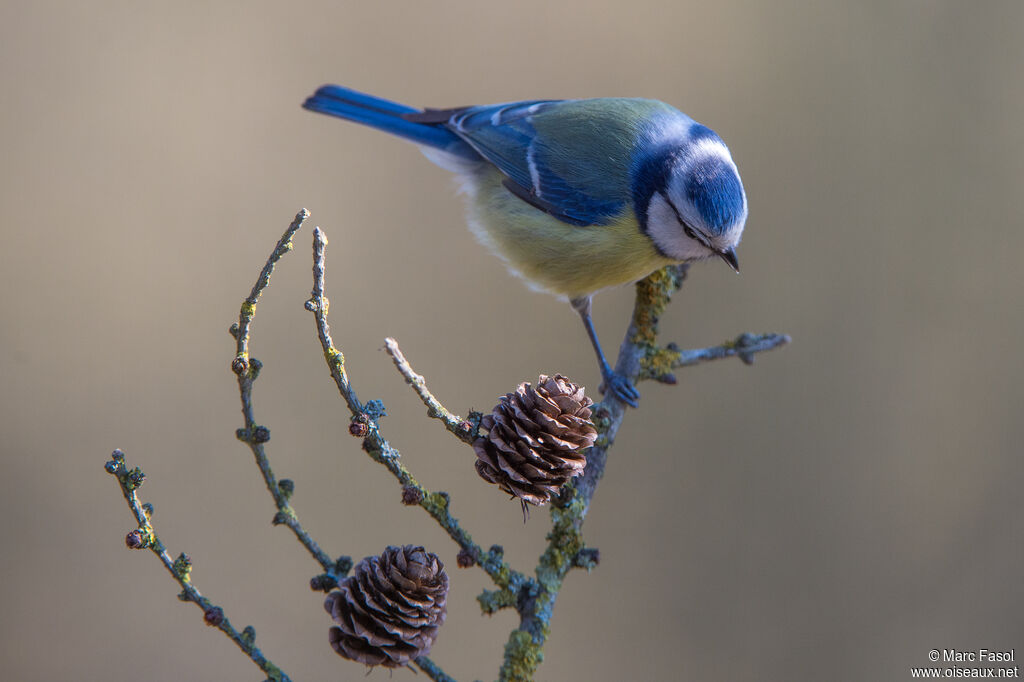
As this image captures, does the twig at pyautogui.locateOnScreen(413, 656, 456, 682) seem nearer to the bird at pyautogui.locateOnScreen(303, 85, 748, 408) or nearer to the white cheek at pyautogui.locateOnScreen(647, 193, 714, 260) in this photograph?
the bird at pyautogui.locateOnScreen(303, 85, 748, 408)

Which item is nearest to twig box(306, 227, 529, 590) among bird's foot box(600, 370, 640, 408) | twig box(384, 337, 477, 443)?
twig box(384, 337, 477, 443)

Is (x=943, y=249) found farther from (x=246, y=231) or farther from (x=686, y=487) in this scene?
(x=246, y=231)

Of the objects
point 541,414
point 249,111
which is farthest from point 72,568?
point 541,414

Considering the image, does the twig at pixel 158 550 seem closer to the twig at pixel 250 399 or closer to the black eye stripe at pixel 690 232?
the twig at pixel 250 399

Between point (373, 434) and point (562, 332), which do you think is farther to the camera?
point (562, 332)

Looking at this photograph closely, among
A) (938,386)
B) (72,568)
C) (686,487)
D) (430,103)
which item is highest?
(430,103)

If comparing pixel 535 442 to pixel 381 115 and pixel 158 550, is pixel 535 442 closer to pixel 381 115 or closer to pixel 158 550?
pixel 158 550

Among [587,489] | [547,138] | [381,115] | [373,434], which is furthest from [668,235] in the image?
[373,434]
